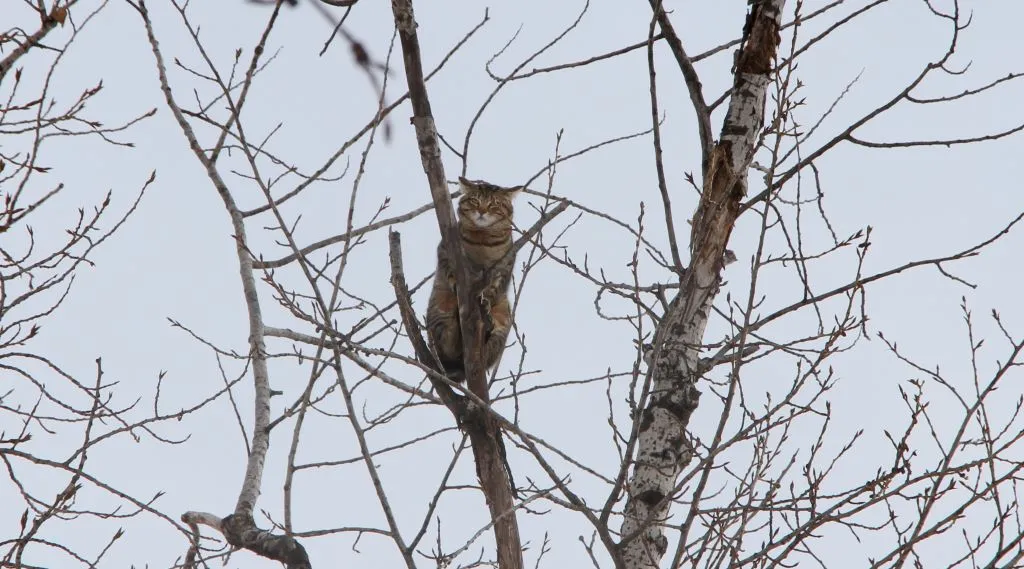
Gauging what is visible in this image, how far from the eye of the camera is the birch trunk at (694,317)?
349 cm

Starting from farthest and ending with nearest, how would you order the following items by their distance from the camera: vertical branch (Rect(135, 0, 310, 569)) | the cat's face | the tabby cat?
the cat's face → the tabby cat → vertical branch (Rect(135, 0, 310, 569))

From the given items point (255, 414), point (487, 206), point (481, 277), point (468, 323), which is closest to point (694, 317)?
point (468, 323)

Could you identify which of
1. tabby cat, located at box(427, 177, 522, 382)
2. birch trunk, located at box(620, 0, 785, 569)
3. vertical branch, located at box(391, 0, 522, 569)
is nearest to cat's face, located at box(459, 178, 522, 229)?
tabby cat, located at box(427, 177, 522, 382)

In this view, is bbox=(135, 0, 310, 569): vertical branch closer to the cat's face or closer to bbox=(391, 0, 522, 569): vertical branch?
bbox=(391, 0, 522, 569): vertical branch

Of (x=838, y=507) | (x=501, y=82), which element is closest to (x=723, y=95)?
(x=501, y=82)

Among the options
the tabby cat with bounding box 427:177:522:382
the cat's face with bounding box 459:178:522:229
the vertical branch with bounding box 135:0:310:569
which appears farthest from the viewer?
the cat's face with bounding box 459:178:522:229

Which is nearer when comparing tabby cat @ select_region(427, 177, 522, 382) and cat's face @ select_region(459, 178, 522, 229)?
tabby cat @ select_region(427, 177, 522, 382)

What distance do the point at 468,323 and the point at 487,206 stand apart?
259 cm

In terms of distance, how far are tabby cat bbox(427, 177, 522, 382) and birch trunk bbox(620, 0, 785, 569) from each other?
3.09 feet

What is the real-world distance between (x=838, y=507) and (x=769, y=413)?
40cm

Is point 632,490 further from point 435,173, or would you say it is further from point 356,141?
point 356,141

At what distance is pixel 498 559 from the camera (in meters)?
3.63

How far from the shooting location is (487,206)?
6570 mm

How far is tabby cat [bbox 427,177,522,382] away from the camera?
534cm
